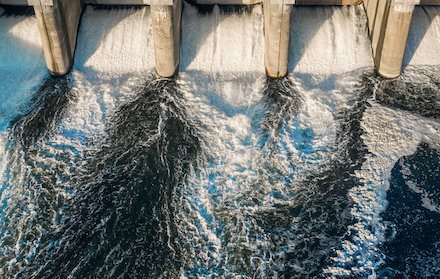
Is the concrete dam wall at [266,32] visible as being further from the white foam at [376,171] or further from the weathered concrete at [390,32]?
the white foam at [376,171]

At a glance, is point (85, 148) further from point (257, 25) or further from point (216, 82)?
point (257, 25)

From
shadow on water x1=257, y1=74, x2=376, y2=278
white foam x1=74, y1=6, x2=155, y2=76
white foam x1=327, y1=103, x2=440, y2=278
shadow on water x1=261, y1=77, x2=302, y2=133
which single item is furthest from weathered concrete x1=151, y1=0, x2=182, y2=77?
white foam x1=327, y1=103, x2=440, y2=278

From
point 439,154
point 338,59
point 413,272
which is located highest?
point 338,59

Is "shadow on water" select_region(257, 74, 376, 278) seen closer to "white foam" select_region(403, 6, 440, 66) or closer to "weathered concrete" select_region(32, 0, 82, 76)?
"white foam" select_region(403, 6, 440, 66)

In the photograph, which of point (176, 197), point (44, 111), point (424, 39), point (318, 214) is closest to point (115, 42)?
point (44, 111)

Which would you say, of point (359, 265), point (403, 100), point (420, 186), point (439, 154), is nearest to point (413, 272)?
point (359, 265)

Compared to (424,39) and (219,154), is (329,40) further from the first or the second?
(219,154)

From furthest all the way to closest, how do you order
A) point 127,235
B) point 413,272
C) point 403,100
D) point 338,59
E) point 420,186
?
point 338,59, point 403,100, point 420,186, point 127,235, point 413,272
